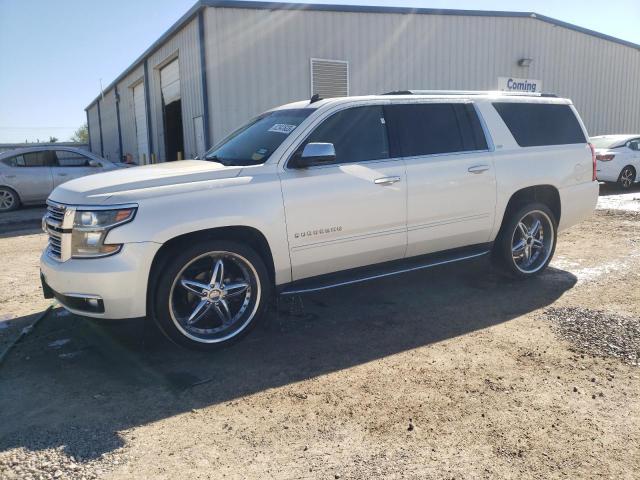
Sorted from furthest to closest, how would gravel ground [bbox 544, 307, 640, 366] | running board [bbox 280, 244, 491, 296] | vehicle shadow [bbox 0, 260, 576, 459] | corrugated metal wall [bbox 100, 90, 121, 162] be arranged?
corrugated metal wall [bbox 100, 90, 121, 162] < running board [bbox 280, 244, 491, 296] < gravel ground [bbox 544, 307, 640, 366] < vehicle shadow [bbox 0, 260, 576, 459]

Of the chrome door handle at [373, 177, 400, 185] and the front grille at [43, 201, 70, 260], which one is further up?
the chrome door handle at [373, 177, 400, 185]

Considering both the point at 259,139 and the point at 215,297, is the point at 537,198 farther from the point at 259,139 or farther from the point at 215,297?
the point at 215,297

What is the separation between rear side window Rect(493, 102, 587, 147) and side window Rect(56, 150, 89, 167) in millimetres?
11083

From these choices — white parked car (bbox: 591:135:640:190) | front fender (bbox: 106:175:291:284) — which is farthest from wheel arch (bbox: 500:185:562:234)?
white parked car (bbox: 591:135:640:190)

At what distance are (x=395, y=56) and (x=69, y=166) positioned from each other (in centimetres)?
925

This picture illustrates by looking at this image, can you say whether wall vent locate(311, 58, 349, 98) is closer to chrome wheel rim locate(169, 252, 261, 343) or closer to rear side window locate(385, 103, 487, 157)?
rear side window locate(385, 103, 487, 157)

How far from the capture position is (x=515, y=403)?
10.6 feet

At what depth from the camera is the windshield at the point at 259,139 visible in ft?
14.4

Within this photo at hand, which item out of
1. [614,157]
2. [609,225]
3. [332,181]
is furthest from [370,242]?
[614,157]

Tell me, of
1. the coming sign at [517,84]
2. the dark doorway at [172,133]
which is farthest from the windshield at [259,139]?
the coming sign at [517,84]

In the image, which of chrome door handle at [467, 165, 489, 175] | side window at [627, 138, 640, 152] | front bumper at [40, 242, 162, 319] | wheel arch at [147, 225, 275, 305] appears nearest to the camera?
front bumper at [40, 242, 162, 319]

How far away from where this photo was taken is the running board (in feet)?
14.4

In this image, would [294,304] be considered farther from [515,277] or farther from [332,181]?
[515,277]

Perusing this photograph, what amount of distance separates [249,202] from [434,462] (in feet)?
7.35
